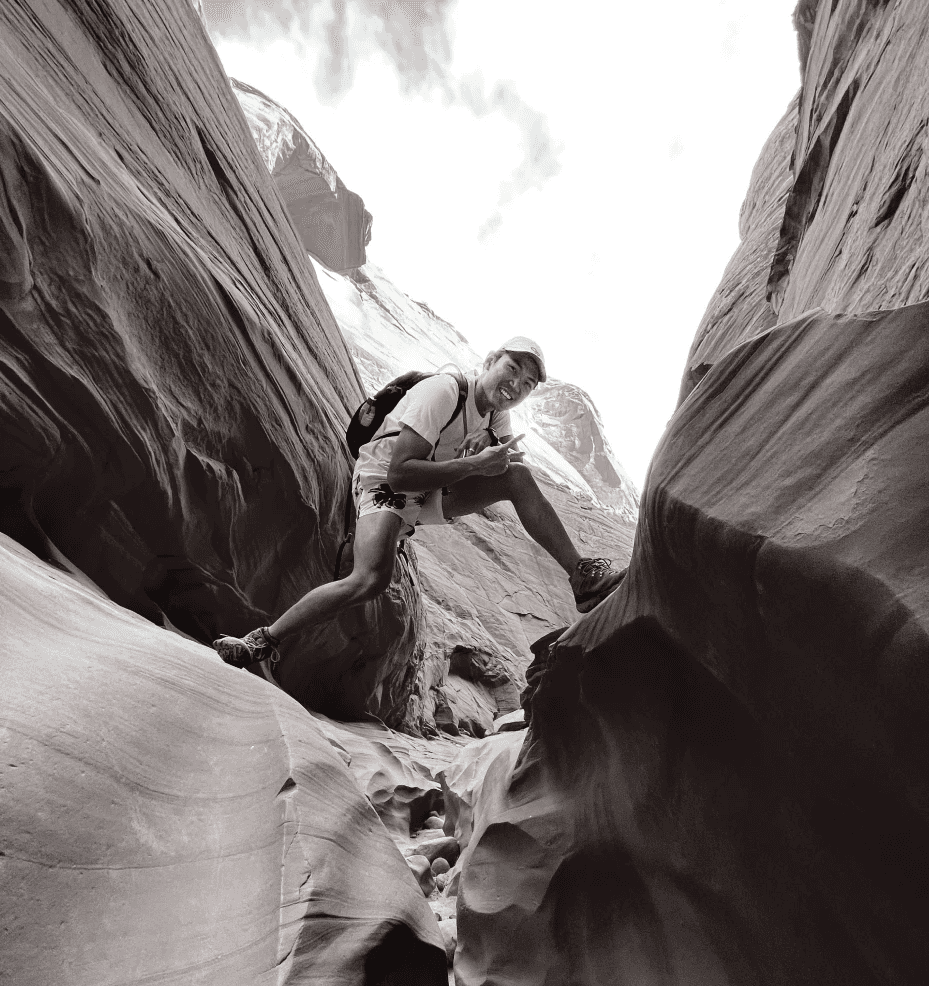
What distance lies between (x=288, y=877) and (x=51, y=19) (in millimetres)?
4901

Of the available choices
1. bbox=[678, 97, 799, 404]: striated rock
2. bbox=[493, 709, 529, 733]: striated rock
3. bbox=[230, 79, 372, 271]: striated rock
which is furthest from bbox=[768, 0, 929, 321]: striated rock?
bbox=[230, 79, 372, 271]: striated rock

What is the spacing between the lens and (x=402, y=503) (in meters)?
3.84

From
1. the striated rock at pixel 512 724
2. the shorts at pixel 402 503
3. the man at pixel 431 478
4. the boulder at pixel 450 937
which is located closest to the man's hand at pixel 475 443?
the man at pixel 431 478

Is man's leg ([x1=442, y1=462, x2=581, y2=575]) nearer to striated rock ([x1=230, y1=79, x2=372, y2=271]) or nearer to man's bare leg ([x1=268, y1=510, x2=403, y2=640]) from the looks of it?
man's bare leg ([x1=268, y1=510, x2=403, y2=640])

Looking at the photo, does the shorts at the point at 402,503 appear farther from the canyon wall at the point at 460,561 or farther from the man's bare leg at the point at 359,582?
the canyon wall at the point at 460,561

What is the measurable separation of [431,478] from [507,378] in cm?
69

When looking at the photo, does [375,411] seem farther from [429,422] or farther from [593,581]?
[593,581]

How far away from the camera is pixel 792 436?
1.50 m

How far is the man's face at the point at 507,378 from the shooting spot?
12.5 feet

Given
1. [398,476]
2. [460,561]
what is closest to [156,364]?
[398,476]

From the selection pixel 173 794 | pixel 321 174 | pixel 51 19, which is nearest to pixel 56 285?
pixel 51 19

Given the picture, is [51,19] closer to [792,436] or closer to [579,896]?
[792,436]

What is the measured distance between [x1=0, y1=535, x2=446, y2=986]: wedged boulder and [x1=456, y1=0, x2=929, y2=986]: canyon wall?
593 mm

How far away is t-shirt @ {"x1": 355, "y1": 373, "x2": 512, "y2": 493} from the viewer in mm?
3664
